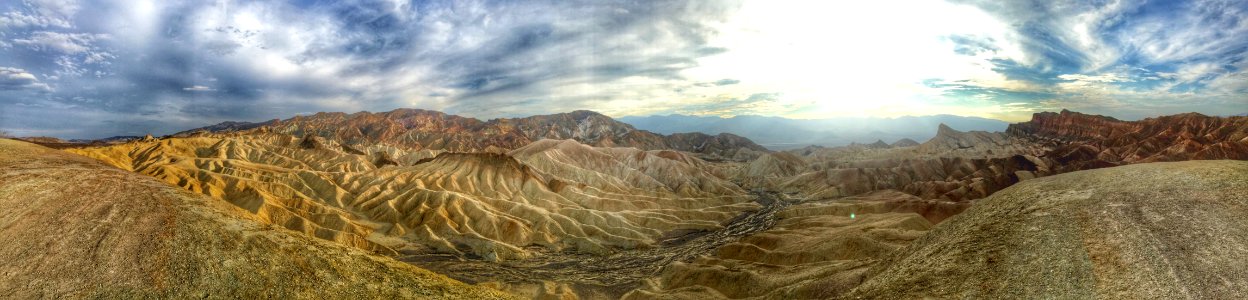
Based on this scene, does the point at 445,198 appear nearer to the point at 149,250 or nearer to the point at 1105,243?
the point at 149,250

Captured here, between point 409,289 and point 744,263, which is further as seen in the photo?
point 744,263

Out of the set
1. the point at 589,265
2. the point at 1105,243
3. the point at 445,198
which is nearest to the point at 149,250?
the point at 1105,243

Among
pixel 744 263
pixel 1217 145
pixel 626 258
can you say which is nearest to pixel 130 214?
pixel 744 263

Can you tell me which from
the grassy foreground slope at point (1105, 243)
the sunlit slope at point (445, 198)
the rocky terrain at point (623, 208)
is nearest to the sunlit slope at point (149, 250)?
the rocky terrain at point (623, 208)

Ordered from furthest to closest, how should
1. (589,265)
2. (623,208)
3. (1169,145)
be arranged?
1. (1169,145)
2. (623,208)
3. (589,265)

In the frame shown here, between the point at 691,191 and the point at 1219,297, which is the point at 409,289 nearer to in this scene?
the point at 1219,297

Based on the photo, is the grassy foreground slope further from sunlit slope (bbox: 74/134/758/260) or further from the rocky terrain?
sunlit slope (bbox: 74/134/758/260)

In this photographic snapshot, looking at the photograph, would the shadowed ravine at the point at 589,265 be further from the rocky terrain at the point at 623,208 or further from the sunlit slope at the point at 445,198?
the sunlit slope at the point at 445,198
